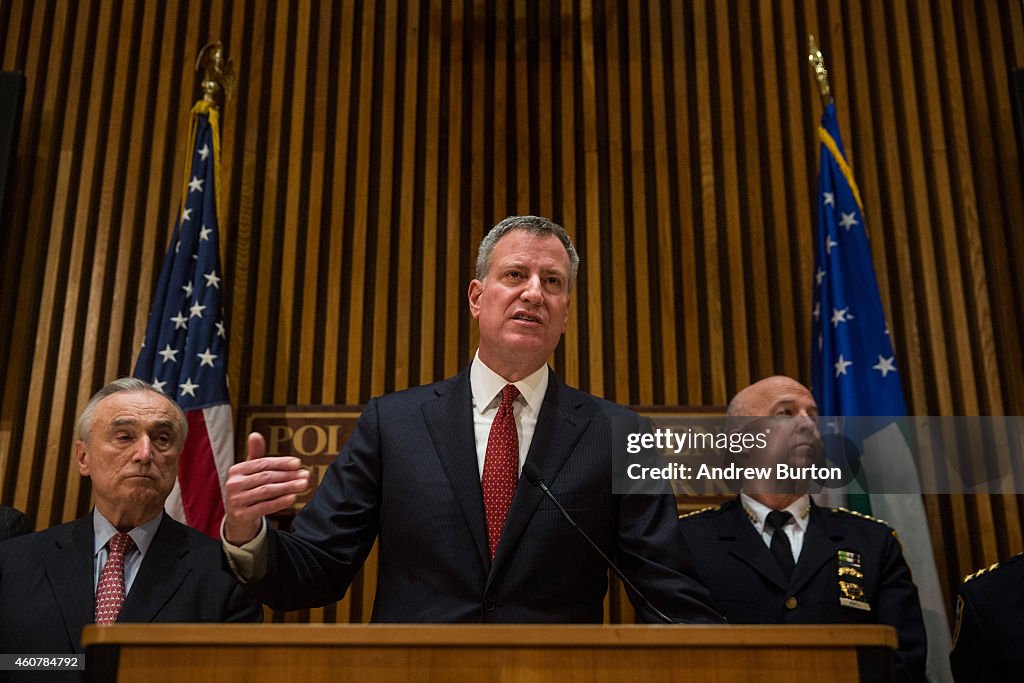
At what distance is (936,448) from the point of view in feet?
11.9

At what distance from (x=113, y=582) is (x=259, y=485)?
116 centimetres

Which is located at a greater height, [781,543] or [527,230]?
[527,230]

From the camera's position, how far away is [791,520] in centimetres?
291

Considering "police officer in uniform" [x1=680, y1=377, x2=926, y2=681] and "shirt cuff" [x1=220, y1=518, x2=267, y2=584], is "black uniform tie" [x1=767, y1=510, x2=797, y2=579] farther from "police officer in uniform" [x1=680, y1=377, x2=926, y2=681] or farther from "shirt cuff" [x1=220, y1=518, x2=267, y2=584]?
"shirt cuff" [x1=220, y1=518, x2=267, y2=584]

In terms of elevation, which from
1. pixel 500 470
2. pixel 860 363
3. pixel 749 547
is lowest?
pixel 749 547

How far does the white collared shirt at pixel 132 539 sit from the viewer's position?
2568mm

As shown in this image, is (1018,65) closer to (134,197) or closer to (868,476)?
(868,476)

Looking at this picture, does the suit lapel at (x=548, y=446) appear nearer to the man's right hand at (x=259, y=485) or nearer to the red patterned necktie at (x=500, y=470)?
the red patterned necktie at (x=500, y=470)

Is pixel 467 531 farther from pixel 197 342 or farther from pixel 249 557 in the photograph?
pixel 197 342

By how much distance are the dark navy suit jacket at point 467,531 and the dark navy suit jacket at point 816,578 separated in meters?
0.79

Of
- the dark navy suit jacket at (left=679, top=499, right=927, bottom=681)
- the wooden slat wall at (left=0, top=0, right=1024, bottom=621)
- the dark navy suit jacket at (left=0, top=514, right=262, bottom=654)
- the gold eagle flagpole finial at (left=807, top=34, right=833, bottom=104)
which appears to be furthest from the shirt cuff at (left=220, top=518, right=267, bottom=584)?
the gold eagle flagpole finial at (left=807, top=34, right=833, bottom=104)

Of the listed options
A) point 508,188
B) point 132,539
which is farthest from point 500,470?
point 508,188

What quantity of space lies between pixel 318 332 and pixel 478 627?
101 inches

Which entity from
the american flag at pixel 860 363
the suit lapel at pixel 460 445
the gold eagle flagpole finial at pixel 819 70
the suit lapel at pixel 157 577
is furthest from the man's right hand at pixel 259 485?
the gold eagle flagpole finial at pixel 819 70
